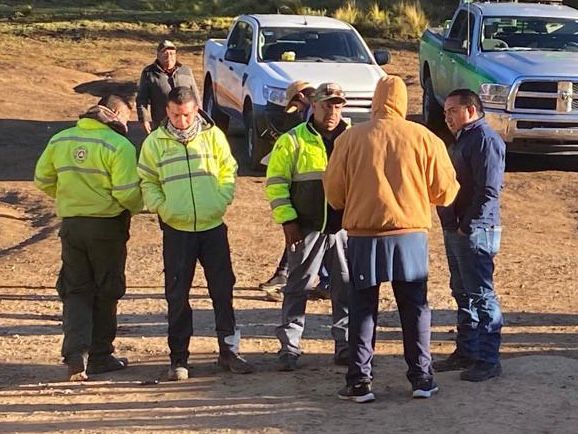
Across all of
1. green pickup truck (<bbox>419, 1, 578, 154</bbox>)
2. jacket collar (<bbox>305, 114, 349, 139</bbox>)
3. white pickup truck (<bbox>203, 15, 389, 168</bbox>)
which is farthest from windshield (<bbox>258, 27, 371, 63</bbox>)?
jacket collar (<bbox>305, 114, 349, 139</bbox>)

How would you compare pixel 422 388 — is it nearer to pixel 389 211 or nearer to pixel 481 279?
pixel 481 279

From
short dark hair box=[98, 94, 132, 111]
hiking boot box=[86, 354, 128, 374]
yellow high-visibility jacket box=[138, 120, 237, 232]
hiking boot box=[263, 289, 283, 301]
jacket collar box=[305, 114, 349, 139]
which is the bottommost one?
hiking boot box=[263, 289, 283, 301]

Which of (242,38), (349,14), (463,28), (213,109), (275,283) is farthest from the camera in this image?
(349,14)

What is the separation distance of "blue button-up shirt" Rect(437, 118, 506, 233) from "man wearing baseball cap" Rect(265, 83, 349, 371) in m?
0.75

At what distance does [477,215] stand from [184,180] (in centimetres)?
Result: 171

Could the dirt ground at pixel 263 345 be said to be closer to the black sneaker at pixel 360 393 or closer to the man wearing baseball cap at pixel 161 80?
the black sneaker at pixel 360 393

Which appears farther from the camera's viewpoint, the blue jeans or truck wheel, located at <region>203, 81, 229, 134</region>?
truck wheel, located at <region>203, 81, 229, 134</region>

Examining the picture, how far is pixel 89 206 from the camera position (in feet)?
22.6

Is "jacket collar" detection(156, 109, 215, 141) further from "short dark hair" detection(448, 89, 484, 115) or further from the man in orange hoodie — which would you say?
"short dark hair" detection(448, 89, 484, 115)

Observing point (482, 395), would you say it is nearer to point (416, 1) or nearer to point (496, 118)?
point (496, 118)

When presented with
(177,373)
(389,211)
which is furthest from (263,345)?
(389,211)

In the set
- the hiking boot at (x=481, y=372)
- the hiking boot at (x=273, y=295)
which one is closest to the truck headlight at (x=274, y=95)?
the hiking boot at (x=273, y=295)

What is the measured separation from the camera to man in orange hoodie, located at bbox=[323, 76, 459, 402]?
20.0 feet

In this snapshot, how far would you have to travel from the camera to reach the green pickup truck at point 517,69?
43.8 ft
